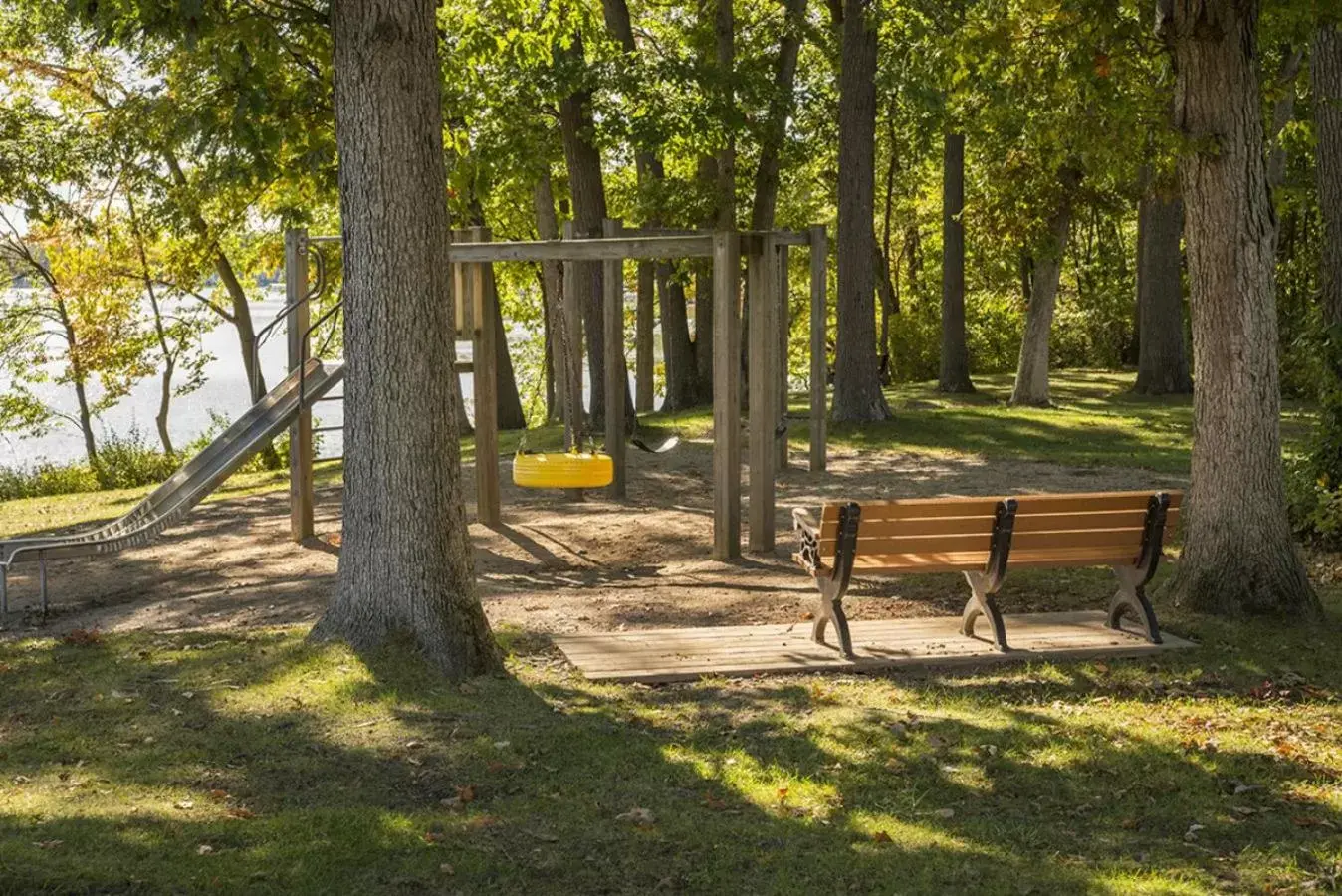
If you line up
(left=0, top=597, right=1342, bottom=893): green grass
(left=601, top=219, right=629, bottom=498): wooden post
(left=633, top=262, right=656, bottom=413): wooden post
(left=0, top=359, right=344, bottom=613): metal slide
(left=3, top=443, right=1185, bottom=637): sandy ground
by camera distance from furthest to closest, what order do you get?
(left=633, top=262, right=656, bottom=413): wooden post < (left=601, top=219, right=629, bottom=498): wooden post < (left=0, top=359, right=344, bottom=613): metal slide < (left=3, top=443, right=1185, bottom=637): sandy ground < (left=0, top=597, right=1342, bottom=893): green grass

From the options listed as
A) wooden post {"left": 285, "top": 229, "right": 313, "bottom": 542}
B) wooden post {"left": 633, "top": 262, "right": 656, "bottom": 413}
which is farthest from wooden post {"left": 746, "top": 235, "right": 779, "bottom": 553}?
wooden post {"left": 633, "top": 262, "right": 656, "bottom": 413}

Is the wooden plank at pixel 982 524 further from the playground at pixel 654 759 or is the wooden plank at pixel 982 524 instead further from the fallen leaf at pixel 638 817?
the fallen leaf at pixel 638 817

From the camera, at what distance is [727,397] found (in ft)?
40.6

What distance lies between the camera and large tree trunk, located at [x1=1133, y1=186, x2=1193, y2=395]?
972 inches

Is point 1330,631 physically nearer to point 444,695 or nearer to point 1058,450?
point 444,695

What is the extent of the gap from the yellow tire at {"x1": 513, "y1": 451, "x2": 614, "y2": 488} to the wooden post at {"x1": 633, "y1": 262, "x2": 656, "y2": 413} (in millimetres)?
13801

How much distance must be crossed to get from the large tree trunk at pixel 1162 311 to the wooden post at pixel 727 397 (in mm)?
14105

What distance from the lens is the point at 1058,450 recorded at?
18922 millimetres

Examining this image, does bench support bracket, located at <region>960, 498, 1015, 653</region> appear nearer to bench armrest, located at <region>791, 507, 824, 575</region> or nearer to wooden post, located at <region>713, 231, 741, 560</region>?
bench armrest, located at <region>791, 507, 824, 575</region>

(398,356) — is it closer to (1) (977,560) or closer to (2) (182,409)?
(1) (977,560)

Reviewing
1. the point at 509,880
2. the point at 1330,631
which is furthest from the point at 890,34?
the point at 509,880

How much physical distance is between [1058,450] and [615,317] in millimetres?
6382

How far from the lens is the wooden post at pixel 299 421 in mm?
13781

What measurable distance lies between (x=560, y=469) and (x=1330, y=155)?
20.7 ft
